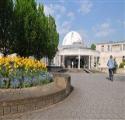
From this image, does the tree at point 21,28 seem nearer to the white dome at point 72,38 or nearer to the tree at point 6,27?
the tree at point 6,27

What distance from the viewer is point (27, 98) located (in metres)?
8.20

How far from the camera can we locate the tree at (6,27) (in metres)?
24.9

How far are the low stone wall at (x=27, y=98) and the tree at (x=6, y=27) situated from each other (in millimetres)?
15538

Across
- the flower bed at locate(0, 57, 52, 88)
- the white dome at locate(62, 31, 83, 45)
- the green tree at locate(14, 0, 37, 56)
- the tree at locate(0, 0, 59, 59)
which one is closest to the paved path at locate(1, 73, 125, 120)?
the flower bed at locate(0, 57, 52, 88)

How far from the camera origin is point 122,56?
76.9 m

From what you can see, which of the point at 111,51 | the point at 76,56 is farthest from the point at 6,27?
the point at 111,51

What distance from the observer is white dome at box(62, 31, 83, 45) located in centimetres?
7895

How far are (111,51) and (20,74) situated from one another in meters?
72.6

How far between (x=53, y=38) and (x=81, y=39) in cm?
4321

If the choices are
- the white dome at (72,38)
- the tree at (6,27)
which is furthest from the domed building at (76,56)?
the tree at (6,27)

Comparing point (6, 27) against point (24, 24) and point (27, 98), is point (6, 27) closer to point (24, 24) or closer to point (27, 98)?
point (24, 24)

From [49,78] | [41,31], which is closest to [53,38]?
[41,31]

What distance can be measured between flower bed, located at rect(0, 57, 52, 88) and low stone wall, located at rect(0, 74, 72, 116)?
1.59ft

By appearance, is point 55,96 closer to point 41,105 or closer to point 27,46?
point 41,105
